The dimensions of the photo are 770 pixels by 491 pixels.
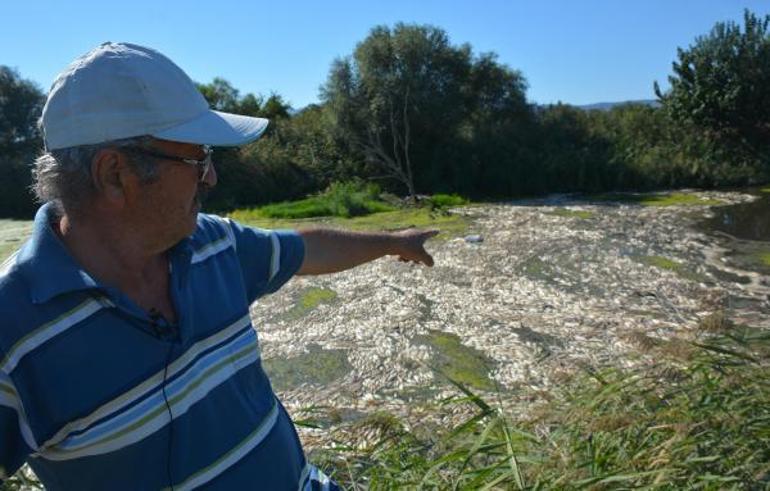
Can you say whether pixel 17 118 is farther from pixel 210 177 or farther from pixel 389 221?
pixel 210 177

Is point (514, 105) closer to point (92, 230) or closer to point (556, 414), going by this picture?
point (556, 414)

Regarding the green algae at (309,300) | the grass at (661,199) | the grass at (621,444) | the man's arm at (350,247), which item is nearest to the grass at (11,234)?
the green algae at (309,300)

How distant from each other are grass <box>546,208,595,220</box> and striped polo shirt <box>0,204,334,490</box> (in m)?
13.1

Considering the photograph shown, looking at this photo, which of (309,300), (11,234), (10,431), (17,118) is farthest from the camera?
(17,118)

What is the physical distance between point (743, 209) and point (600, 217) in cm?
358

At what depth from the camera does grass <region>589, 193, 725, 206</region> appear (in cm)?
1617

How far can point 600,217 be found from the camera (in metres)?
14.1

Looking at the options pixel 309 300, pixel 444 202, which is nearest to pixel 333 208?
pixel 444 202

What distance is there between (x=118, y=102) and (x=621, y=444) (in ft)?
6.79

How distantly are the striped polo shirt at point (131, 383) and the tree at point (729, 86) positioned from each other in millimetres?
19377

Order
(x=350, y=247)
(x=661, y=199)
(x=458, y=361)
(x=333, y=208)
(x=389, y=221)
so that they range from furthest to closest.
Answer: (x=661, y=199)
(x=333, y=208)
(x=389, y=221)
(x=458, y=361)
(x=350, y=247)

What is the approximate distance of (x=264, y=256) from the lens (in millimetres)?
2018

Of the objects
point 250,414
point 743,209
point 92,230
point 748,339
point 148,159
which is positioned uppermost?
point 148,159

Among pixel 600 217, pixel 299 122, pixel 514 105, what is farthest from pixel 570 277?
pixel 299 122
